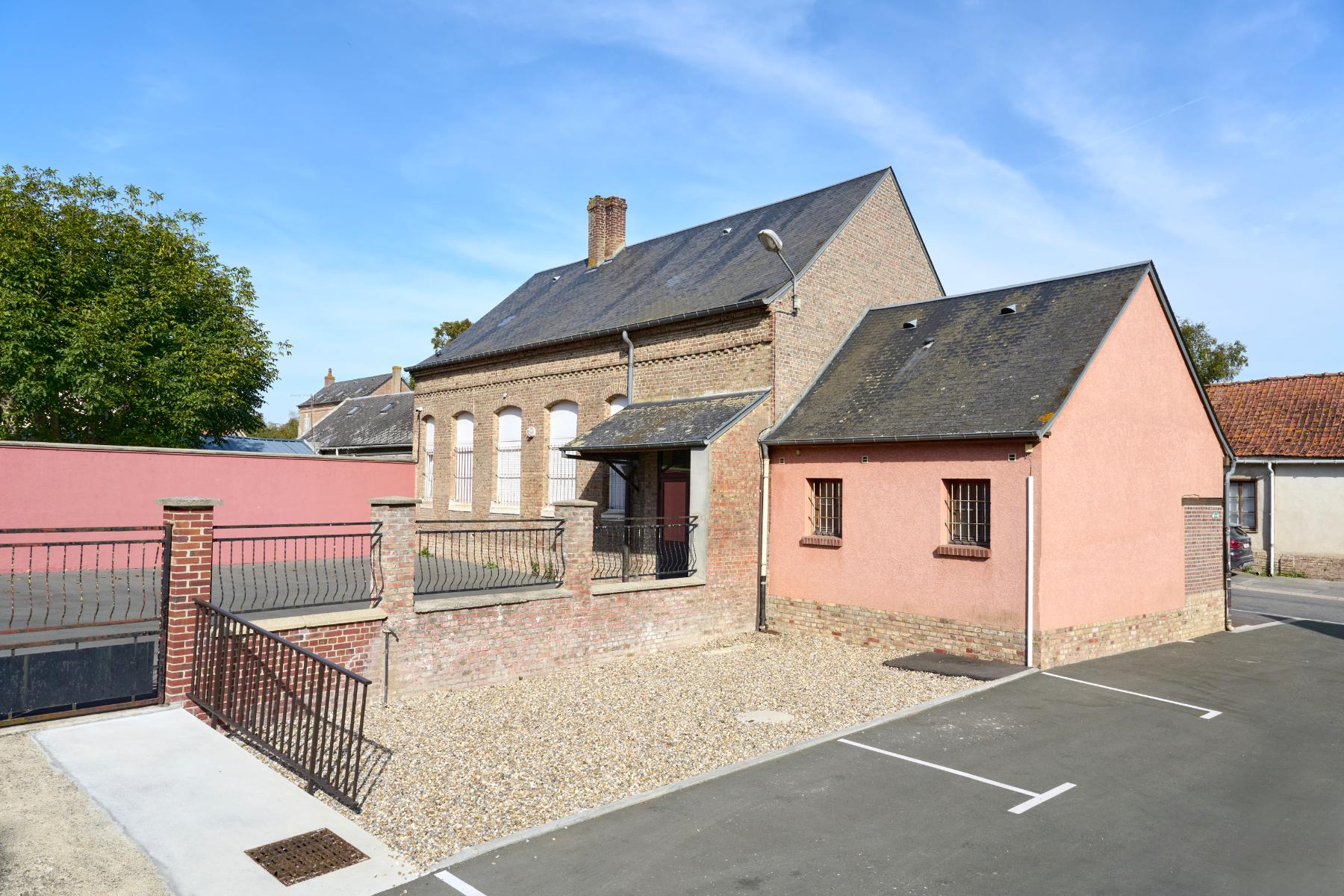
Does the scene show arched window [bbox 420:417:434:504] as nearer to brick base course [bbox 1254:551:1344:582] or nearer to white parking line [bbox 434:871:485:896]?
white parking line [bbox 434:871:485:896]

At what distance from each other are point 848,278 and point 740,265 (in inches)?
91.0

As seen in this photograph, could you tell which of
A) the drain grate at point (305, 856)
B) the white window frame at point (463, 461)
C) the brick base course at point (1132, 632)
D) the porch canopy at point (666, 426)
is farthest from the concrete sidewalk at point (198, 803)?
the white window frame at point (463, 461)

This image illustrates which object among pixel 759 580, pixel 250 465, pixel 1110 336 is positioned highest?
pixel 1110 336

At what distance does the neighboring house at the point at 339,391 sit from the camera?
52.3 m

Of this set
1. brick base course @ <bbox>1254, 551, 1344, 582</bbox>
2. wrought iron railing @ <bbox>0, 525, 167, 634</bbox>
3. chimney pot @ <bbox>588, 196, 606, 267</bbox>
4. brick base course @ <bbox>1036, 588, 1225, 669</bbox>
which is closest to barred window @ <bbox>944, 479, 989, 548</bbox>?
brick base course @ <bbox>1036, 588, 1225, 669</bbox>

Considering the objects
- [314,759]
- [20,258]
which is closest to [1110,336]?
[314,759]

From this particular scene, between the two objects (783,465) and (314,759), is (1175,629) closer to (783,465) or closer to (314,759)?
(783,465)

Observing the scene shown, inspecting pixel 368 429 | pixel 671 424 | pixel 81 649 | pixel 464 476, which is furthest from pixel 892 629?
pixel 368 429

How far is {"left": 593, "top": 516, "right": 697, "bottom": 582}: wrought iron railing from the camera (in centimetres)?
1360

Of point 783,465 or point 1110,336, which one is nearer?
point 1110,336

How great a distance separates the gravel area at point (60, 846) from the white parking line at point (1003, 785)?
591cm

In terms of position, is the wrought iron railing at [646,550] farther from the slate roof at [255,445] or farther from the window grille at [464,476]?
the slate roof at [255,445]

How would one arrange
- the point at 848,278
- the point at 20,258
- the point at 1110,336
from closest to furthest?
the point at 1110,336
the point at 848,278
the point at 20,258

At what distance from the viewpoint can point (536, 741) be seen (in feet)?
26.7
